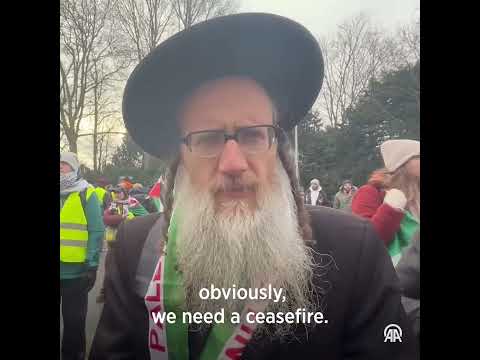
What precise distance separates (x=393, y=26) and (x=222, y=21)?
790mm

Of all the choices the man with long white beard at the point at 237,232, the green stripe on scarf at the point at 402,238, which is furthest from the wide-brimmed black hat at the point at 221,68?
the green stripe on scarf at the point at 402,238

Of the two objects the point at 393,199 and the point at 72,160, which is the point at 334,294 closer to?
the point at 393,199

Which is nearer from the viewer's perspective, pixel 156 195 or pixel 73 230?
pixel 156 195

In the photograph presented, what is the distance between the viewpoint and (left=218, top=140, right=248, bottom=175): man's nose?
68.4 inches

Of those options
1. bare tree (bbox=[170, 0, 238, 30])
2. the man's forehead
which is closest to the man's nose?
the man's forehead

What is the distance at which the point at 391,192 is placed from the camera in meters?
1.84

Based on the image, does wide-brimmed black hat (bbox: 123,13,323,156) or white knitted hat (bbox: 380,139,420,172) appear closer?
wide-brimmed black hat (bbox: 123,13,323,156)

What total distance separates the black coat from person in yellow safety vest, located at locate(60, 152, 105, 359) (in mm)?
124

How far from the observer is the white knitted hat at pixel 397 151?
1837 millimetres

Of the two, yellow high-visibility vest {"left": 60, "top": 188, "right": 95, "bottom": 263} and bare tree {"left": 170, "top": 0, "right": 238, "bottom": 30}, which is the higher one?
bare tree {"left": 170, "top": 0, "right": 238, "bottom": 30}

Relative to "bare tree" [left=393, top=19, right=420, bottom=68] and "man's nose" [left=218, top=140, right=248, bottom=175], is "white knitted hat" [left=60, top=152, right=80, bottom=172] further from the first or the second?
"bare tree" [left=393, top=19, right=420, bottom=68]

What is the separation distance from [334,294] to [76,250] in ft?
3.95

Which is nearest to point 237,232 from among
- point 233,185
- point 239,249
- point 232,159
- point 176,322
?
point 239,249
